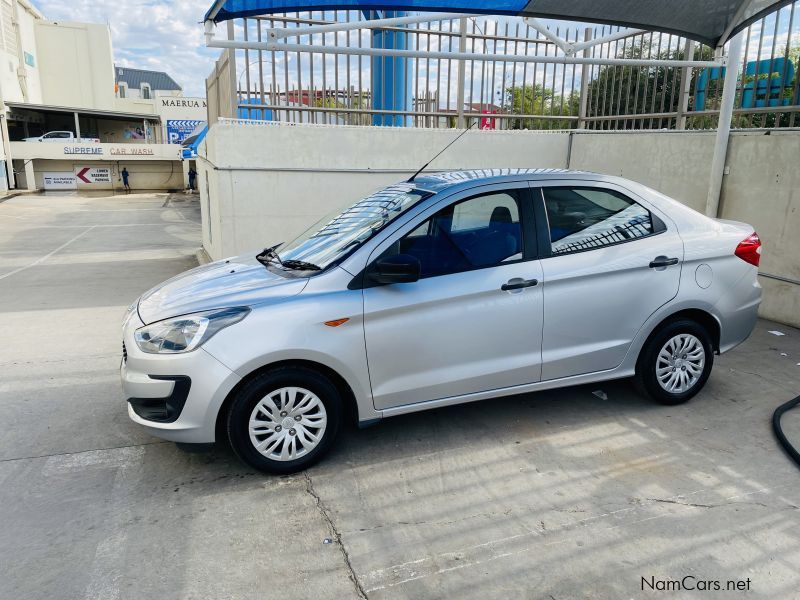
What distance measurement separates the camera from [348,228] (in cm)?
432

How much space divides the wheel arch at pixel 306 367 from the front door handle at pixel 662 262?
2332mm

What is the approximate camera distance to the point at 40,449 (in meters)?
4.11

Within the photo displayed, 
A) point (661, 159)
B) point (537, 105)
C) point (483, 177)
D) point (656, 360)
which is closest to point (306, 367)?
point (483, 177)

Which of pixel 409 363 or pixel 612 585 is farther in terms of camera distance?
pixel 409 363

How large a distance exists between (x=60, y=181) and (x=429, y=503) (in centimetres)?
3791

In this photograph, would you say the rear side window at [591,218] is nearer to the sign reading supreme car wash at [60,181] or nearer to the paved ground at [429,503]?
the paved ground at [429,503]

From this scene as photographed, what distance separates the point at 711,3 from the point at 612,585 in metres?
5.69

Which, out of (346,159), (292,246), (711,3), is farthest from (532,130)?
(292,246)

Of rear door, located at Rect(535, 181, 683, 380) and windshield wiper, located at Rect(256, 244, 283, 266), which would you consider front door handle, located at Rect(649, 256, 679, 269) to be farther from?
windshield wiper, located at Rect(256, 244, 283, 266)

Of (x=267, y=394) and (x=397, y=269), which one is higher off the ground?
(x=397, y=269)

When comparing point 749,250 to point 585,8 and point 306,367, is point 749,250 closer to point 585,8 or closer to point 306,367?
point 585,8

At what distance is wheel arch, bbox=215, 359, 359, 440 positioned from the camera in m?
3.53

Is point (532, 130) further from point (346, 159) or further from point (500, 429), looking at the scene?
point (500, 429)

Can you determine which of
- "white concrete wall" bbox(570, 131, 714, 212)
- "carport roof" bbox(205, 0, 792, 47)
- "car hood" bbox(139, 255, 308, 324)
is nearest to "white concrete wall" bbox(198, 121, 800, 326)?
"white concrete wall" bbox(570, 131, 714, 212)
